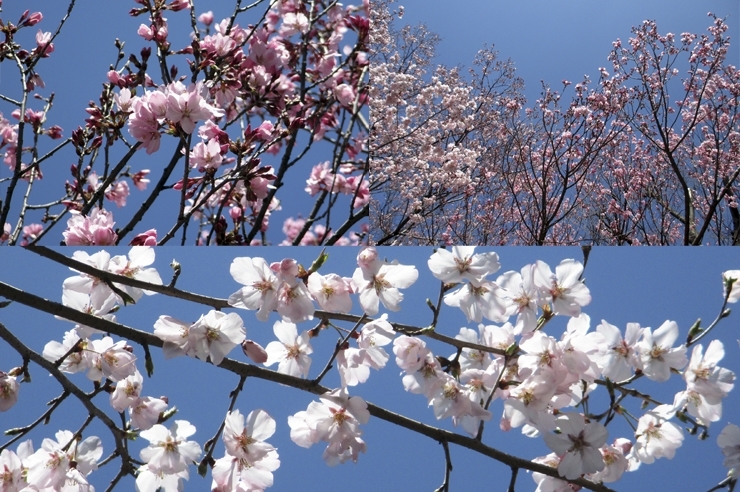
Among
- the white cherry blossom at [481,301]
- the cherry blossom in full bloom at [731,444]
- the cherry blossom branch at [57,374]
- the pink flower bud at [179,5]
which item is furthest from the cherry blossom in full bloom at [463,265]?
the pink flower bud at [179,5]

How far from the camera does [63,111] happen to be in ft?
4.38

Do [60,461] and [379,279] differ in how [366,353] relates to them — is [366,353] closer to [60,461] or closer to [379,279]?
[379,279]

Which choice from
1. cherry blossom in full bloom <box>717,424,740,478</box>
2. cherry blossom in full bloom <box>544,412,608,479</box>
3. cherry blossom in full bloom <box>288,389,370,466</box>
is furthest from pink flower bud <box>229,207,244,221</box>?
cherry blossom in full bloom <box>717,424,740,478</box>

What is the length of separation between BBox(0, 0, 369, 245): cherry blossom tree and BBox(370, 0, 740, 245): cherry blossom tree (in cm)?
22

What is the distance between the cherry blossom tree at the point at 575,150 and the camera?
5.05 feet

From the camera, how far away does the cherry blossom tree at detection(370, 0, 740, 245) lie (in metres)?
1.54

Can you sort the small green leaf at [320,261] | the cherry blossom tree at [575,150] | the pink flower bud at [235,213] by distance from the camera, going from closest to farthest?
the small green leaf at [320,261] < the pink flower bud at [235,213] < the cherry blossom tree at [575,150]

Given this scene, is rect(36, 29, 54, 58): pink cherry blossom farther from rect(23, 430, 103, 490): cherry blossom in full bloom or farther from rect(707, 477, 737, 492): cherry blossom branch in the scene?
rect(707, 477, 737, 492): cherry blossom branch

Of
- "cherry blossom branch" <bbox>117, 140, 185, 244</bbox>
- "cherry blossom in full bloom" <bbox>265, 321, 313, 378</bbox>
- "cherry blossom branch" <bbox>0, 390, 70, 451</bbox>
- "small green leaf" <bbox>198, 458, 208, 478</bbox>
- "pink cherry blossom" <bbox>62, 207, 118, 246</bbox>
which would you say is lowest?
"small green leaf" <bbox>198, 458, 208, 478</bbox>

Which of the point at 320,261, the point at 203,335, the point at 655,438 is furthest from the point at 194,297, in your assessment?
the point at 655,438

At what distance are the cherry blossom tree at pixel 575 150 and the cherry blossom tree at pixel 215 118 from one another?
22 cm

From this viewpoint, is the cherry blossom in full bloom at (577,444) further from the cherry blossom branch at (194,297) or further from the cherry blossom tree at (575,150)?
the cherry blossom tree at (575,150)

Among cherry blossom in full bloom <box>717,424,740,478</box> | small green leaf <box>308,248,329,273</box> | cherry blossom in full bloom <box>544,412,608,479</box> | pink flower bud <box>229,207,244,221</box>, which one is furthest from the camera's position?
pink flower bud <box>229,207,244,221</box>

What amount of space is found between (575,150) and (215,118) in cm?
105
